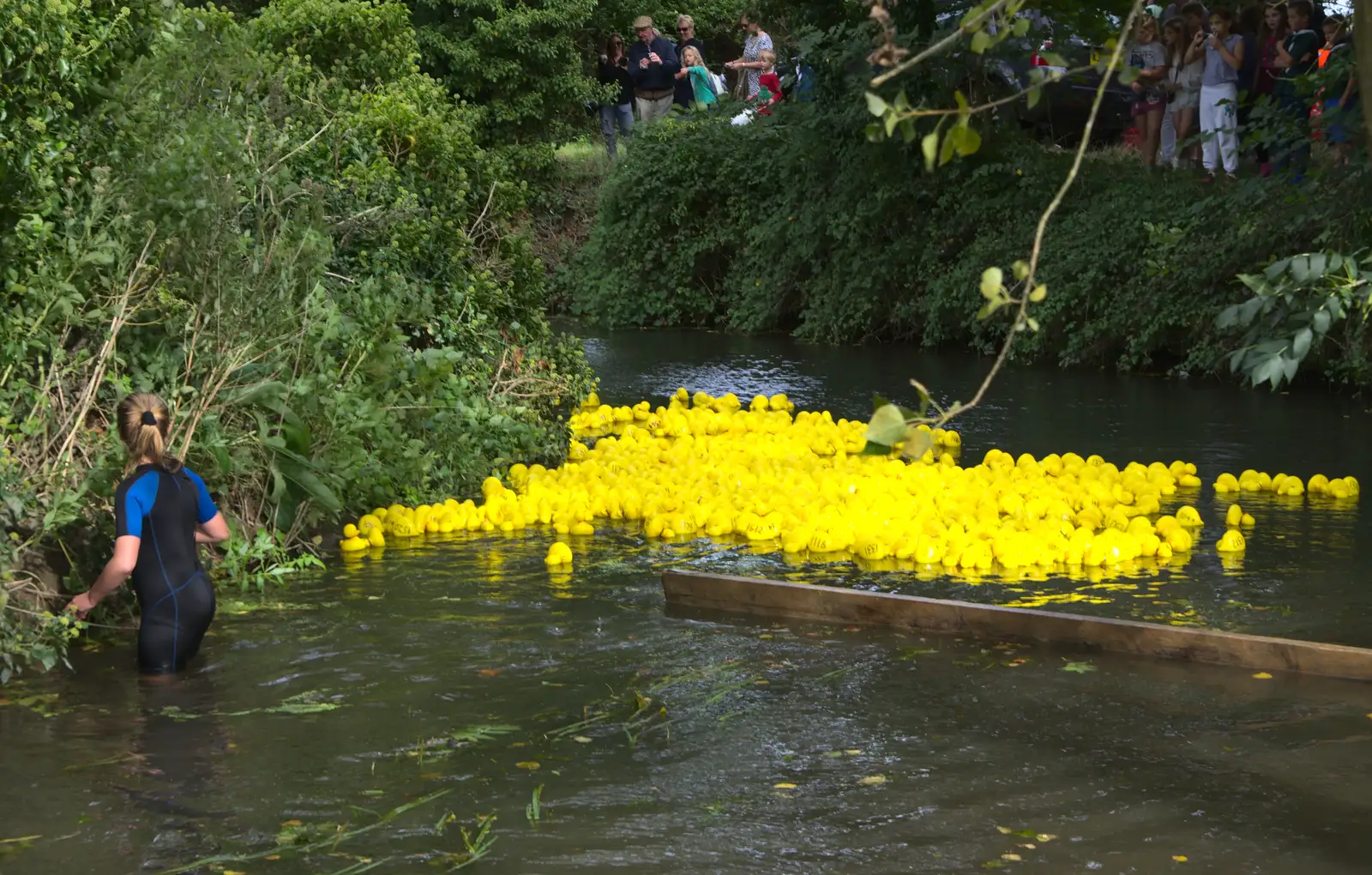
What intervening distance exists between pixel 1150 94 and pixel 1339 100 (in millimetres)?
4578

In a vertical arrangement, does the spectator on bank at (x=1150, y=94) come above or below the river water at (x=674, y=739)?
above

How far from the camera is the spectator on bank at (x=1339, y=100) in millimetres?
12766

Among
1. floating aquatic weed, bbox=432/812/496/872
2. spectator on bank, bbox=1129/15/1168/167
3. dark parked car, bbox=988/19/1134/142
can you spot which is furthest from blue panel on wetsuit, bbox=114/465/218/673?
spectator on bank, bbox=1129/15/1168/167

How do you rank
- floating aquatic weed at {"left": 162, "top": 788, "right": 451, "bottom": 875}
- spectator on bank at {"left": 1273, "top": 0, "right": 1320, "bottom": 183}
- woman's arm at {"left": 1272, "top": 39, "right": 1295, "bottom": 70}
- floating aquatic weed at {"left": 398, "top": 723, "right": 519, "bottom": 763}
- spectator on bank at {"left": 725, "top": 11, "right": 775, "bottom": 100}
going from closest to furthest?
1. floating aquatic weed at {"left": 162, "top": 788, "right": 451, "bottom": 875}
2. floating aquatic weed at {"left": 398, "top": 723, "right": 519, "bottom": 763}
3. spectator on bank at {"left": 1273, "top": 0, "right": 1320, "bottom": 183}
4. woman's arm at {"left": 1272, "top": 39, "right": 1295, "bottom": 70}
5. spectator on bank at {"left": 725, "top": 11, "right": 775, "bottom": 100}

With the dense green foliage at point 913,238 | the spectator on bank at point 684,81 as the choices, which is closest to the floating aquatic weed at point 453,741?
the dense green foliage at point 913,238

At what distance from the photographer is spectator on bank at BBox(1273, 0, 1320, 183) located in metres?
13.9

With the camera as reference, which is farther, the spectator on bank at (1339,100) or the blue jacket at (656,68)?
the blue jacket at (656,68)

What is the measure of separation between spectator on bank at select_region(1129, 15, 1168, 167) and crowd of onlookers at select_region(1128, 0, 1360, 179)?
1 cm

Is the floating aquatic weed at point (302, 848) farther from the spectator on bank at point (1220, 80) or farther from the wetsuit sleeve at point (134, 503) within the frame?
the spectator on bank at point (1220, 80)

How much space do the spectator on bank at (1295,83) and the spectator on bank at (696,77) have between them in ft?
35.4

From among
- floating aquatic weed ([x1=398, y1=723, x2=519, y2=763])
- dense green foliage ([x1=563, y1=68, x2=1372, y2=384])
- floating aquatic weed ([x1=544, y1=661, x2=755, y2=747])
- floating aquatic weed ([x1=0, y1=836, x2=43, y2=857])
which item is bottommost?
floating aquatic weed ([x1=0, y1=836, x2=43, y2=857])

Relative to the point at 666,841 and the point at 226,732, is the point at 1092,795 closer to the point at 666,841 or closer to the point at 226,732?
the point at 666,841

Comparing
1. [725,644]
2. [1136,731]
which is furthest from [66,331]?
[1136,731]

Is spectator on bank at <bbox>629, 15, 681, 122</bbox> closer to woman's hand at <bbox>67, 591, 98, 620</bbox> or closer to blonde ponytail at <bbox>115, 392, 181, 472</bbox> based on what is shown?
blonde ponytail at <bbox>115, 392, 181, 472</bbox>
